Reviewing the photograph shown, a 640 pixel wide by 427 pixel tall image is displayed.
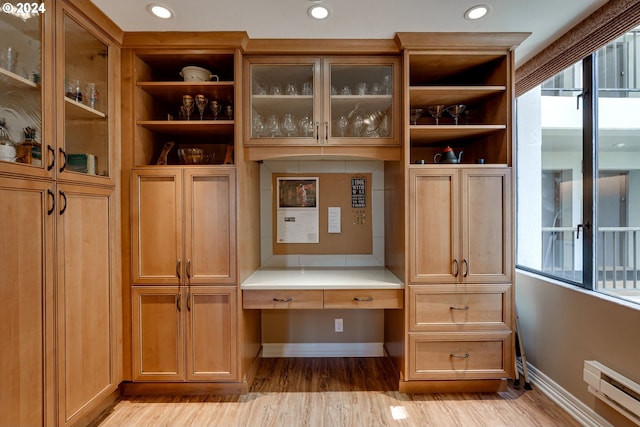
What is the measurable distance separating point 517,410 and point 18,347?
2.79 meters

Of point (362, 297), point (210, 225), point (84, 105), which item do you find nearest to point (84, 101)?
point (84, 105)

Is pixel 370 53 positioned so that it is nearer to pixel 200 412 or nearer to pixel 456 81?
pixel 456 81

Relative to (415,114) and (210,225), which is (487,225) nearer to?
(415,114)

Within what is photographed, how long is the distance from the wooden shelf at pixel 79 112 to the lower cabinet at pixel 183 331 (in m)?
1.12

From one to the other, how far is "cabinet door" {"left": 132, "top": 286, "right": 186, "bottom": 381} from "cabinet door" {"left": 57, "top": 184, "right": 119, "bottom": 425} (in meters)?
0.14

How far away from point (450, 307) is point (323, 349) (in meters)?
1.22

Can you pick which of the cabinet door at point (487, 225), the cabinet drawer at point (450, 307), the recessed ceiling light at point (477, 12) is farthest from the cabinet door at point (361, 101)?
the cabinet drawer at point (450, 307)

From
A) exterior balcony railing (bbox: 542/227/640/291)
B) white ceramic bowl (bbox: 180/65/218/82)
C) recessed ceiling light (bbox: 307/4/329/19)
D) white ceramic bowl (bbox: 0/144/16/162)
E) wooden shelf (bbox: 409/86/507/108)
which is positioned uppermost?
recessed ceiling light (bbox: 307/4/329/19)

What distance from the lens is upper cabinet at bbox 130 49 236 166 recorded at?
2174 millimetres

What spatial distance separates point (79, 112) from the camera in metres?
1.83

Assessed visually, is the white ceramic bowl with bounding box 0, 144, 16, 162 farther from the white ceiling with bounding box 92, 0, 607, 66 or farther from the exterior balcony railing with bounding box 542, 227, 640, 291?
the exterior balcony railing with bounding box 542, 227, 640, 291

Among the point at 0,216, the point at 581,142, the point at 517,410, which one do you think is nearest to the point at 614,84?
the point at 581,142

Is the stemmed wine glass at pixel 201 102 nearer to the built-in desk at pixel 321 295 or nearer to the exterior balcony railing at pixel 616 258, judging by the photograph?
the built-in desk at pixel 321 295

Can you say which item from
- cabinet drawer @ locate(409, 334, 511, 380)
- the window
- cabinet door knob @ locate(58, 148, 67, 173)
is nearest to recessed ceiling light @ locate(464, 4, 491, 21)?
the window
